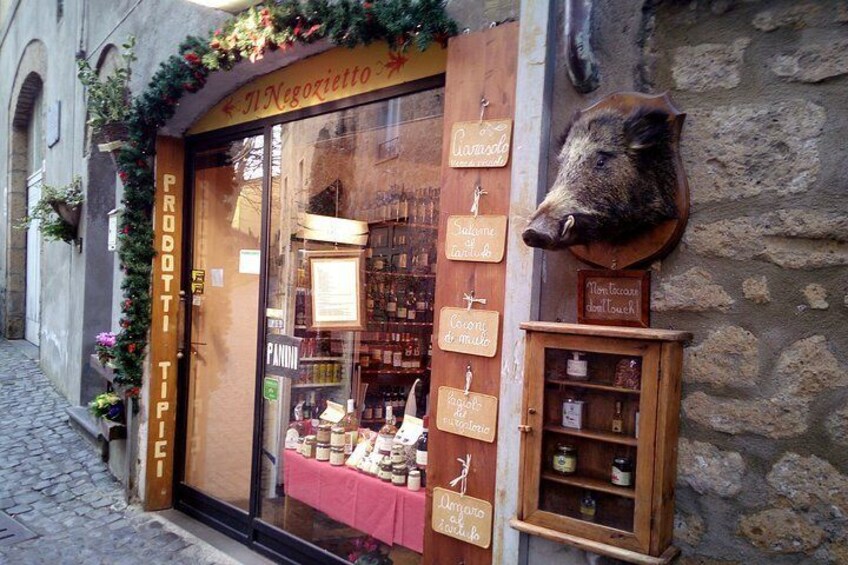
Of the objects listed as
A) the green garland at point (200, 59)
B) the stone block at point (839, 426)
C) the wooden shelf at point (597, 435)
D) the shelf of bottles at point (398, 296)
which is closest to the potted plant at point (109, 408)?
the green garland at point (200, 59)

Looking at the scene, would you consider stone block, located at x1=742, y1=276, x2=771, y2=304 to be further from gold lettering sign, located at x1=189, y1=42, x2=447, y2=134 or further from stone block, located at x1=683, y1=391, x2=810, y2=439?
gold lettering sign, located at x1=189, y1=42, x2=447, y2=134

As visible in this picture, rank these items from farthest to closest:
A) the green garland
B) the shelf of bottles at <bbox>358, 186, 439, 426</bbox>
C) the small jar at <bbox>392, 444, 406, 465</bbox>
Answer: the shelf of bottles at <bbox>358, 186, 439, 426</bbox> < the small jar at <bbox>392, 444, 406, 465</bbox> < the green garland

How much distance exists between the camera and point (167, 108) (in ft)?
14.8

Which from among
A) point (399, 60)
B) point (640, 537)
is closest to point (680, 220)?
Result: point (640, 537)

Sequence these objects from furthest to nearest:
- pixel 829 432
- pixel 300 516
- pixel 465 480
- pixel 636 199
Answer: pixel 300 516 < pixel 465 480 < pixel 636 199 < pixel 829 432

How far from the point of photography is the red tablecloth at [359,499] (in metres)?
3.42

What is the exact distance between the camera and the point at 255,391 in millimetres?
4488

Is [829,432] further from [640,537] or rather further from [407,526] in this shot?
[407,526]

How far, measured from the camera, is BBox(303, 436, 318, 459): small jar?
13.6ft

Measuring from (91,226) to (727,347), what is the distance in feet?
22.1

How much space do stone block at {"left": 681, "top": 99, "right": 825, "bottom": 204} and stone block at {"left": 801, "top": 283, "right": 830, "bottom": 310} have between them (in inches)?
12.0

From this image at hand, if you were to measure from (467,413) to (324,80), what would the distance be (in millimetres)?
2220

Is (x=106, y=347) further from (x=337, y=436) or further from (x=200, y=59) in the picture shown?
(x=200, y=59)

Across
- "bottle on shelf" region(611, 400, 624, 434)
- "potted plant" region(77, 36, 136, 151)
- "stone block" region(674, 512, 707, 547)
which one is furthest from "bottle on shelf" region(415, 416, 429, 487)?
"potted plant" region(77, 36, 136, 151)
